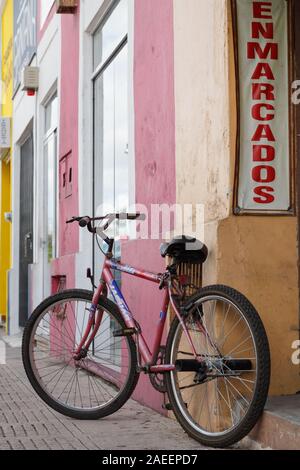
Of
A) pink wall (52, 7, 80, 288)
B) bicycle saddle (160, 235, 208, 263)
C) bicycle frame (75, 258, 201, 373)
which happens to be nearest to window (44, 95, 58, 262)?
pink wall (52, 7, 80, 288)

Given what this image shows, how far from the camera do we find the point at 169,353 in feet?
13.9

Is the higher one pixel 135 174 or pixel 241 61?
pixel 241 61

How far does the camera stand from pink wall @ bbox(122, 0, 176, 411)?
5.11m

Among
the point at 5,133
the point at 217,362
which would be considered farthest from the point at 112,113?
the point at 5,133

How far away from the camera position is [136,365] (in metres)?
4.59

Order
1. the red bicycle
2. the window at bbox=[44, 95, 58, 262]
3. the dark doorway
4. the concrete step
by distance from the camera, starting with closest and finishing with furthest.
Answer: the concrete step → the red bicycle → the window at bbox=[44, 95, 58, 262] → the dark doorway

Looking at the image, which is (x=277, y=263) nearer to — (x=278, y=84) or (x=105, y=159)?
(x=278, y=84)

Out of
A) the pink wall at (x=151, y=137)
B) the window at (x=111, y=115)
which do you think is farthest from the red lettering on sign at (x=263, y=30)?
the window at (x=111, y=115)

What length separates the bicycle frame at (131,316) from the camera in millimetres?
4336

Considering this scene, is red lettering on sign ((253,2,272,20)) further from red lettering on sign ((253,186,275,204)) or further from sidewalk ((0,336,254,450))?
sidewalk ((0,336,254,450))

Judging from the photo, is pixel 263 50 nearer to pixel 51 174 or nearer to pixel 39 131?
pixel 51 174

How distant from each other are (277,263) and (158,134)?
1488mm

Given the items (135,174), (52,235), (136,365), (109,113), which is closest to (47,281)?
(52,235)

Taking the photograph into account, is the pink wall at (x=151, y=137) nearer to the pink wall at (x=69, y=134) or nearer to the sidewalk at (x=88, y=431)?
the sidewalk at (x=88, y=431)
